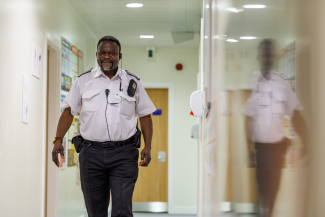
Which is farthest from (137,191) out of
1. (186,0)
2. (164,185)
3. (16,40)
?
(16,40)

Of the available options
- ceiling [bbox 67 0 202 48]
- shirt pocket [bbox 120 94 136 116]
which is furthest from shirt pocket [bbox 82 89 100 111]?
ceiling [bbox 67 0 202 48]

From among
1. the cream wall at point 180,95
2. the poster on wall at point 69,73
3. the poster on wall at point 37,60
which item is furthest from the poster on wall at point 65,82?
the cream wall at point 180,95

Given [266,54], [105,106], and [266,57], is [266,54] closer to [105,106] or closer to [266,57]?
[266,57]

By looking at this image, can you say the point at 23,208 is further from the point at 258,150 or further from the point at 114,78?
the point at 258,150

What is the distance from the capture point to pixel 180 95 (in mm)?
6125

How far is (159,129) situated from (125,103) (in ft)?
13.2

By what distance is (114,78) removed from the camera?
2336 millimetres

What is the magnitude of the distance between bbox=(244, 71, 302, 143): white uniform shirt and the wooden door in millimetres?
5880

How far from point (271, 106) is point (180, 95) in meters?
5.83

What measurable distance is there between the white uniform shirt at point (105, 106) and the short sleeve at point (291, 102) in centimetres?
197

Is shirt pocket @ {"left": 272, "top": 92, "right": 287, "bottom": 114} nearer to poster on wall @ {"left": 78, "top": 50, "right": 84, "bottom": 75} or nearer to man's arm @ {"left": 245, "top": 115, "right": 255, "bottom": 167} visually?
man's arm @ {"left": 245, "top": 115, "right": 255, "bottom": 167}

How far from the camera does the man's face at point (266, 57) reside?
1.01ft

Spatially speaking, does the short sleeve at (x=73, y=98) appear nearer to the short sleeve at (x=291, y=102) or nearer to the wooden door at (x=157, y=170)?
the short sleeve at (x=291, y=102)

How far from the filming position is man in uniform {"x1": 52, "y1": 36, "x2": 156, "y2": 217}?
217cm
